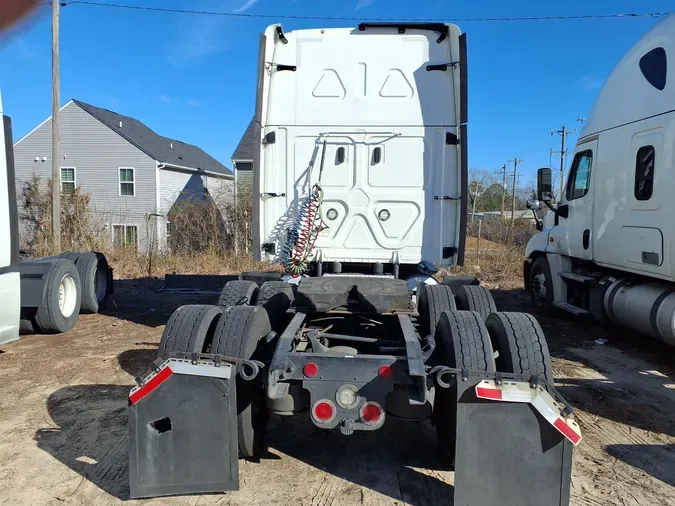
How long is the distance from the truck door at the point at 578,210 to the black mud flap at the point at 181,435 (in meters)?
6.21

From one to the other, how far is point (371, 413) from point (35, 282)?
6056 mm

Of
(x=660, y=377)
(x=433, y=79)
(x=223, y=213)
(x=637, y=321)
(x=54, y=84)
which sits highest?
(x=54, y=84)

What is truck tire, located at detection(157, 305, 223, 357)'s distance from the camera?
347cm

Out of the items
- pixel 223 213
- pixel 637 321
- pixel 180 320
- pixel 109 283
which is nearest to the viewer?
pixel 180 320

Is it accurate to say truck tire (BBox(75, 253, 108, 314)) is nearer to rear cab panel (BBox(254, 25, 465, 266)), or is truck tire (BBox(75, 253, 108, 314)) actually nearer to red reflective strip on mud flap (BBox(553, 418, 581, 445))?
rear cab panel (BBox(254, 25, 465, 266))

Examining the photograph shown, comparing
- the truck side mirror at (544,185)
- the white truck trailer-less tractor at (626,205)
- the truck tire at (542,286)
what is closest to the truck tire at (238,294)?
the white truck trailer-less tractor at (626,205)

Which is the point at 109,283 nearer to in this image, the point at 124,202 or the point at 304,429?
the point at 304,429

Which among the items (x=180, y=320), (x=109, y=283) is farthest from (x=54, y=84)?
(x=180, y=320)

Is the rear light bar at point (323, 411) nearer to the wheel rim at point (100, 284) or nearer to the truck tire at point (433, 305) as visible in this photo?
the truck tire at point (433, 305)

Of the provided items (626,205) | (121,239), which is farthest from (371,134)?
(121,239)

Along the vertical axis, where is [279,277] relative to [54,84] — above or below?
below

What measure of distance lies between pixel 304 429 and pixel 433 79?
3996 millimetres

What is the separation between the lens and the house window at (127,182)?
23.7m

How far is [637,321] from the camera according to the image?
6.25 metres
